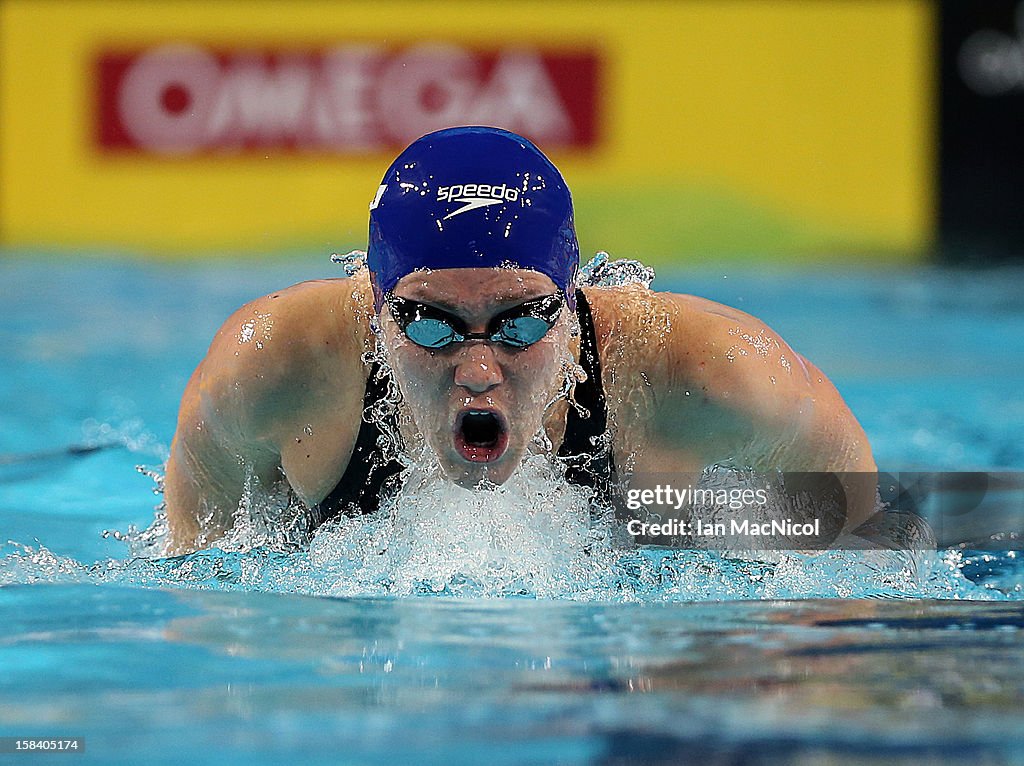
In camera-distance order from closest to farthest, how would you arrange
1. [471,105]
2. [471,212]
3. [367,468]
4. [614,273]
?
[471,212], [367,468], [614,273], [471,105]

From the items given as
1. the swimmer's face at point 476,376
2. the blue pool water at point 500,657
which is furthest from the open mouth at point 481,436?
the blue pool water at point 500,657

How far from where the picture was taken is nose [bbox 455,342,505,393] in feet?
7.22

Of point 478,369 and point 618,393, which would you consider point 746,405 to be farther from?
point 478,369

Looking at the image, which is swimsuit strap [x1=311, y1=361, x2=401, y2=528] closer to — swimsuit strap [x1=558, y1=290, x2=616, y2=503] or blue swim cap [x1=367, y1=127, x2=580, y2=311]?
blue swim cap [x1=367, y1=127, x2=580, y2=311]

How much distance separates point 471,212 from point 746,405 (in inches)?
23.5

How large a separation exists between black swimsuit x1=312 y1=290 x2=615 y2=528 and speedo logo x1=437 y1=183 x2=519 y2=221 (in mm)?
302

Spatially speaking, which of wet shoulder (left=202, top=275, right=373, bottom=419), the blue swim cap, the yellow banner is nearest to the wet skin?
wet shoulder (left=202, top=275, right=373, bottom=419)

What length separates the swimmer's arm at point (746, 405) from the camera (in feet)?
8.15

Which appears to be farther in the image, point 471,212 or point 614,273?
point 614,273

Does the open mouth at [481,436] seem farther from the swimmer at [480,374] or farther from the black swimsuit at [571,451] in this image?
the black swimsuit at [571,451]

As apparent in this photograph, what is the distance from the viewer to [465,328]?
2230 millimetres

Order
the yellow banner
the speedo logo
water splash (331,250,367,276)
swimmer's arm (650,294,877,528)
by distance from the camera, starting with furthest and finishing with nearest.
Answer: the yellow banner → water splash (331,250,367,276) → swimmer's arm (650,294,877,528) → the speedo logo

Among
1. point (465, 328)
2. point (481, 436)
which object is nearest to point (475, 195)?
point (465, 328)

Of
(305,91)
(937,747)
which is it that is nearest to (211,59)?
(305,91)
